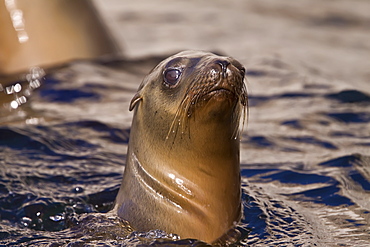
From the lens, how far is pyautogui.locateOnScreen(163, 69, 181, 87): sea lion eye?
4.00 meters

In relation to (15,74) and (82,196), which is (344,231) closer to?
(82,196)

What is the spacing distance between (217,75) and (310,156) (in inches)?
92.5

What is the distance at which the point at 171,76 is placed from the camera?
404 cm

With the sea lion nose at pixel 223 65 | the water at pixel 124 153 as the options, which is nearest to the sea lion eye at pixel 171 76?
the sea lion nose at pixel 223 65

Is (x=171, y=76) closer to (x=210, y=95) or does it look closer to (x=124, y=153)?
(x=210, y=95)

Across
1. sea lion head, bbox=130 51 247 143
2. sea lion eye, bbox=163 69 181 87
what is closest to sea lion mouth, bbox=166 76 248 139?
sea lion head, bbox=130 51 247 143

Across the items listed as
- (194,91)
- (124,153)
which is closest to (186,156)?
(194,91)

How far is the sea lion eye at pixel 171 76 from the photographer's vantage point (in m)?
4.00

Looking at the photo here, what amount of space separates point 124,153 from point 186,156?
1.93m

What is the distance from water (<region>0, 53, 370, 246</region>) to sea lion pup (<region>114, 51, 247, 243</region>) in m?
0.13

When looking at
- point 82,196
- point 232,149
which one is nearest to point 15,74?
point 82,196

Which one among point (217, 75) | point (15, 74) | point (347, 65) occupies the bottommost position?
point (347, 65)

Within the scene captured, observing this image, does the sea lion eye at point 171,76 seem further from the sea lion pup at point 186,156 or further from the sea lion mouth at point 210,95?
the sea lion mouth at point 210,95

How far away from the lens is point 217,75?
367 centimetres
